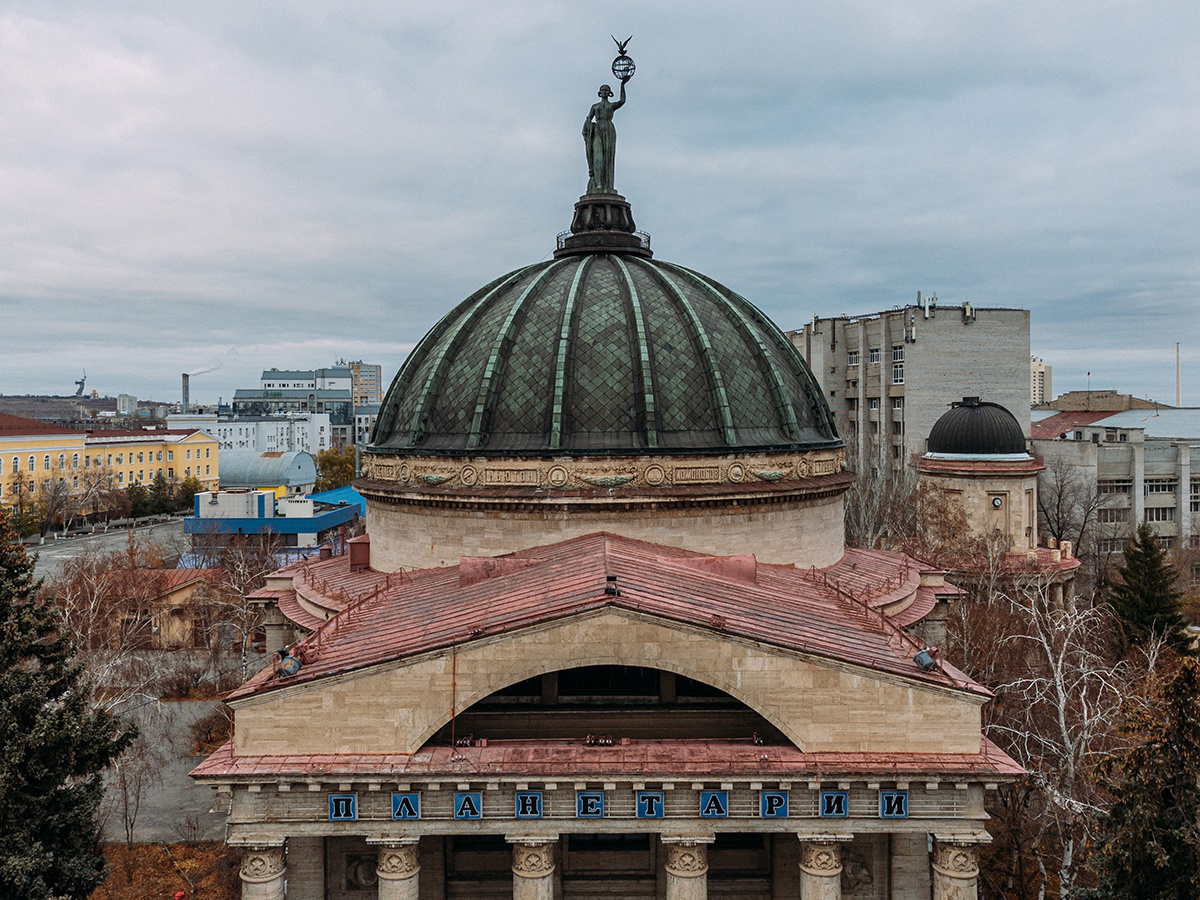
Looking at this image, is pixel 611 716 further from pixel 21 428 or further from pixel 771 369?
pixel 21 428

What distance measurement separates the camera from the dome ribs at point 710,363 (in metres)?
22.8

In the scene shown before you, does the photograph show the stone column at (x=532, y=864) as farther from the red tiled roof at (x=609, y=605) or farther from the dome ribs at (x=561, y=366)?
the dome ribs at (x=561, y=366)

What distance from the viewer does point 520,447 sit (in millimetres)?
22562

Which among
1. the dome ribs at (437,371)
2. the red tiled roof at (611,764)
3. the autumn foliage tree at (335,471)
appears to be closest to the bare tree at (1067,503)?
the dome ribs at (437,371)

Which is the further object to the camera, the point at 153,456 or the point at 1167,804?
the point at 153,456

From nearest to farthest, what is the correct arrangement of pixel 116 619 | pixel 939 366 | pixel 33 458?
1. pixel 116 619
2. pixel 939 366
3. pixel 33 458

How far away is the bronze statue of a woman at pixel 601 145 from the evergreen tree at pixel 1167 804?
22737mm

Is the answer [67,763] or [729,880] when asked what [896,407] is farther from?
[67,763]

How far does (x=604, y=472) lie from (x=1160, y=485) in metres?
64.5

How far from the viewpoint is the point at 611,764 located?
51.5 ft

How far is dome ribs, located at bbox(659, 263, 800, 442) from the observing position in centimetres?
2430

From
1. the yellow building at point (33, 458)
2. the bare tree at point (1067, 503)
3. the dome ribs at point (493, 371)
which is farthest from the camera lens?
the yellow building at point (33, 458)

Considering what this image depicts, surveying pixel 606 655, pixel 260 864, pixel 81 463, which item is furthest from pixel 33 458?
pixel 606 655

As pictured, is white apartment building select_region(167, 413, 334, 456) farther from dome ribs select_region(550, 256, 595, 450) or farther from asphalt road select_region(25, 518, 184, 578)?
dome ribs select_region(550, 256, 595, 450)
